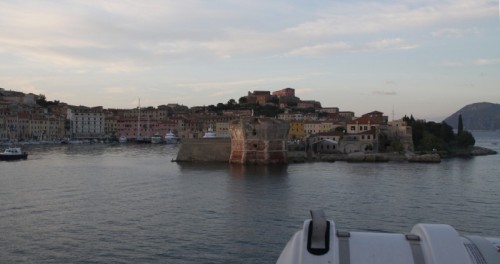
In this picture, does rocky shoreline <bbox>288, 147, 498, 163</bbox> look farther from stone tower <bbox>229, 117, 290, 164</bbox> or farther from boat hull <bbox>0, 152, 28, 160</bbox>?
boat hull <bbox>0, 152, 28, 160</bbox>

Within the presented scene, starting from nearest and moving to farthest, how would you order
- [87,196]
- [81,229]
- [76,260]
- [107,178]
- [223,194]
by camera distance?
1. [76,260]
2. [81,229]
3. [87,196]
4. [223,194]
5. [107,178]

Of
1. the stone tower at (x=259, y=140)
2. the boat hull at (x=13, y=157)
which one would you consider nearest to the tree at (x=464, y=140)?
the stone tower at (x=259, y=140)

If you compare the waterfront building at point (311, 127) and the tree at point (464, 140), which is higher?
the waterfront building at point (311, 127)

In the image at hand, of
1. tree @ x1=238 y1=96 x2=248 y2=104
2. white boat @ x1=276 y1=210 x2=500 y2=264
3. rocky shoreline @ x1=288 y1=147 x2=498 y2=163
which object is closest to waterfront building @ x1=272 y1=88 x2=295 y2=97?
tree @ x1=238 y1=96 x2=248 y2=104

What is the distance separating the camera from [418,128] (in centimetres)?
4381

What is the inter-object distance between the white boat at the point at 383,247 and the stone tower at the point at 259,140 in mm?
29247

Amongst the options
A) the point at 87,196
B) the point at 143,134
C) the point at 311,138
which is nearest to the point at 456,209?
the point at 87,196

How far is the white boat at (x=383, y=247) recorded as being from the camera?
5.25ft

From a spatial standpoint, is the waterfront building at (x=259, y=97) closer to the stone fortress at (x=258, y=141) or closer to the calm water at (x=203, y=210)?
the stone fortress at (x=258, y=141)

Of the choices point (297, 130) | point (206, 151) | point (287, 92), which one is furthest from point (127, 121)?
point (206, 151)

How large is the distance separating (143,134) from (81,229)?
64688 mm

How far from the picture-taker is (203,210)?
45.1ft

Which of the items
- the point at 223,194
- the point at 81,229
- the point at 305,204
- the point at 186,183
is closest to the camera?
the point at 81,229

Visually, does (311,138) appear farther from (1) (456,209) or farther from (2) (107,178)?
(1) (456,209)
